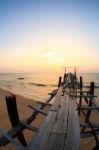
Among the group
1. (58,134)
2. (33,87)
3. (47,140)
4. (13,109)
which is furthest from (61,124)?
(33,87)

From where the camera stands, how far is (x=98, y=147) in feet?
17.1

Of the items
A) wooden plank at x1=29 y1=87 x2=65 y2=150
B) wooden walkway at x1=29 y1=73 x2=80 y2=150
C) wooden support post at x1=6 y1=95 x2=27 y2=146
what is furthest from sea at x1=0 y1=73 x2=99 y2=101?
wooden plank at x1=29 y1=87 x2=65 y2=150

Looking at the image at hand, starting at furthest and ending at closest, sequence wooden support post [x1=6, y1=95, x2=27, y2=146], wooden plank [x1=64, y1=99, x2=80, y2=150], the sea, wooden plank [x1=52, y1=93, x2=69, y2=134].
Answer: the sea < wooden support post [x1=6, y1=95, x2=27, y2=146] < wooden plank [x1=52, y1=93, x2=69, y2=134] < wooden plank [x1=64, y1=99, x2=80, y2=150]

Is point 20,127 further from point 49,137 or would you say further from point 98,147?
point 98,147

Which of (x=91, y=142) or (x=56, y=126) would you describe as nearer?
(x=56, y=126)

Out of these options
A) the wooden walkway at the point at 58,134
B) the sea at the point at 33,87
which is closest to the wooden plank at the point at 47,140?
the wooden walkway at the point at 58,134

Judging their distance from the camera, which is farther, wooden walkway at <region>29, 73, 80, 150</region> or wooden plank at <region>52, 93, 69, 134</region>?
wooden plank at <region>52, 93, 69, 134</region>

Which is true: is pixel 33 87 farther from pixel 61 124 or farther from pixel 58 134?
pixel 58 134

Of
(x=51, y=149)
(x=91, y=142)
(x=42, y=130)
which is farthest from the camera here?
(x=91, y=142)

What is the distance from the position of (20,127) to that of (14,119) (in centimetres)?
23

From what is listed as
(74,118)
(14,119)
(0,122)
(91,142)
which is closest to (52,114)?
(74,118)

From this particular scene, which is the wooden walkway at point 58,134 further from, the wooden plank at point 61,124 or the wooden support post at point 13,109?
the wooden support post at point 13,109

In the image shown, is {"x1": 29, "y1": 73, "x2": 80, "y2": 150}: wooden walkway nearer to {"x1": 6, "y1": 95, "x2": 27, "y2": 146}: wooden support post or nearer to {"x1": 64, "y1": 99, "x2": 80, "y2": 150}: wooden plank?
{"x1": 64, "y1": 99, "x2": 80, "y2": 150}: wooden plank

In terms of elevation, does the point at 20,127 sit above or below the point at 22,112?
above
